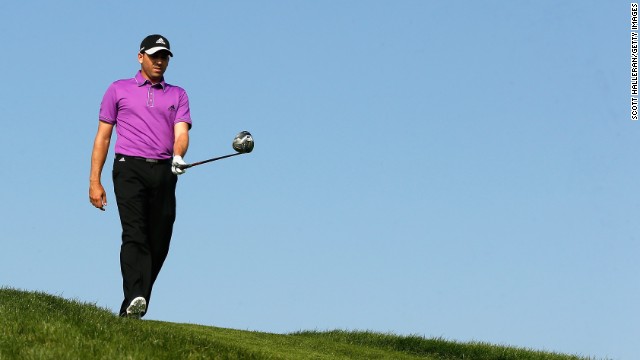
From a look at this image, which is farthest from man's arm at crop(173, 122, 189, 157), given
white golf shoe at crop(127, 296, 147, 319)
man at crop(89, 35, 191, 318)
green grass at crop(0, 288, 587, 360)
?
green grass at crop(0, 288, 587, 360)

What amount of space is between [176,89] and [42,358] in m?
4.45

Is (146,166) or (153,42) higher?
(153,42)

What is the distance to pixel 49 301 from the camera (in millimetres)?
14102

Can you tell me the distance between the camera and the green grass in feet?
31.0

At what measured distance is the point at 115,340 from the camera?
988 centimetres

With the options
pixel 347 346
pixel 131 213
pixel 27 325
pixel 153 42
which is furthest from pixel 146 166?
pixel 347 346

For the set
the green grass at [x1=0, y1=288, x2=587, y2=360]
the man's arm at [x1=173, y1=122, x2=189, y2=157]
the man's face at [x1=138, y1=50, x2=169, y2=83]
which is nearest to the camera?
the green grass at [x1=0, y1=288, x2=587, y2=360]

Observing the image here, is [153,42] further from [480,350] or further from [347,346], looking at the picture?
[480,350]

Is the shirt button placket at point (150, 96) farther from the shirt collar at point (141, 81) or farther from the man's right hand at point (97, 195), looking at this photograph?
the man's right hand at point (97, 195)

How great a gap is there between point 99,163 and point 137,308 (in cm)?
186

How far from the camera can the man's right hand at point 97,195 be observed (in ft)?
39.4

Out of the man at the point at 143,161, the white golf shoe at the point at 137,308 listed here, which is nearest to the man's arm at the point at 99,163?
the man at the point at 143,161

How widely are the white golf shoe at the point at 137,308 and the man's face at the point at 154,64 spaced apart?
2.74m

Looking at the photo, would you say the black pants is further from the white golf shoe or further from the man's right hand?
the man's right hand
